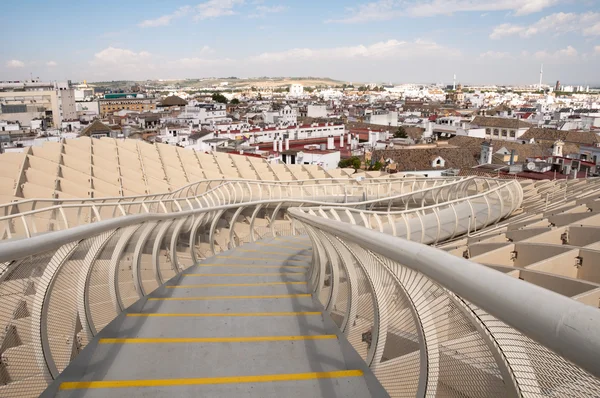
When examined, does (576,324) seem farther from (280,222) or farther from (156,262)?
(280,222)

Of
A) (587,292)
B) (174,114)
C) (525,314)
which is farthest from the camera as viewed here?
(174,114)

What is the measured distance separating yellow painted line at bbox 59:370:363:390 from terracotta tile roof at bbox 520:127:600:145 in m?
62.8

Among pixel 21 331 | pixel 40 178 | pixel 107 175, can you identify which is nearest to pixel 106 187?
pixel 107 175

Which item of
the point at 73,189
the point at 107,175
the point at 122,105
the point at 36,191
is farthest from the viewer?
the point at 122,105

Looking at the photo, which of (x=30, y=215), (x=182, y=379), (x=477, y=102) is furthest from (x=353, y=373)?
(x=477, y=102)

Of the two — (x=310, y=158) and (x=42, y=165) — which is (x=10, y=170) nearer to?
(x=42, y=165)

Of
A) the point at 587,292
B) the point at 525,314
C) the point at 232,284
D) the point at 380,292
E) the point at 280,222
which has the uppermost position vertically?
the point at 525,314

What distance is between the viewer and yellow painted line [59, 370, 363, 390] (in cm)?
261

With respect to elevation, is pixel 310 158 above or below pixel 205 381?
below

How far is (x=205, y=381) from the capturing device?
2.72 metres

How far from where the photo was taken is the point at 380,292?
2607mm

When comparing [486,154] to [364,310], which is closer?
[364,310]

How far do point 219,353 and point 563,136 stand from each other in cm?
6762

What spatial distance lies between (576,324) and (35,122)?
7077cm
